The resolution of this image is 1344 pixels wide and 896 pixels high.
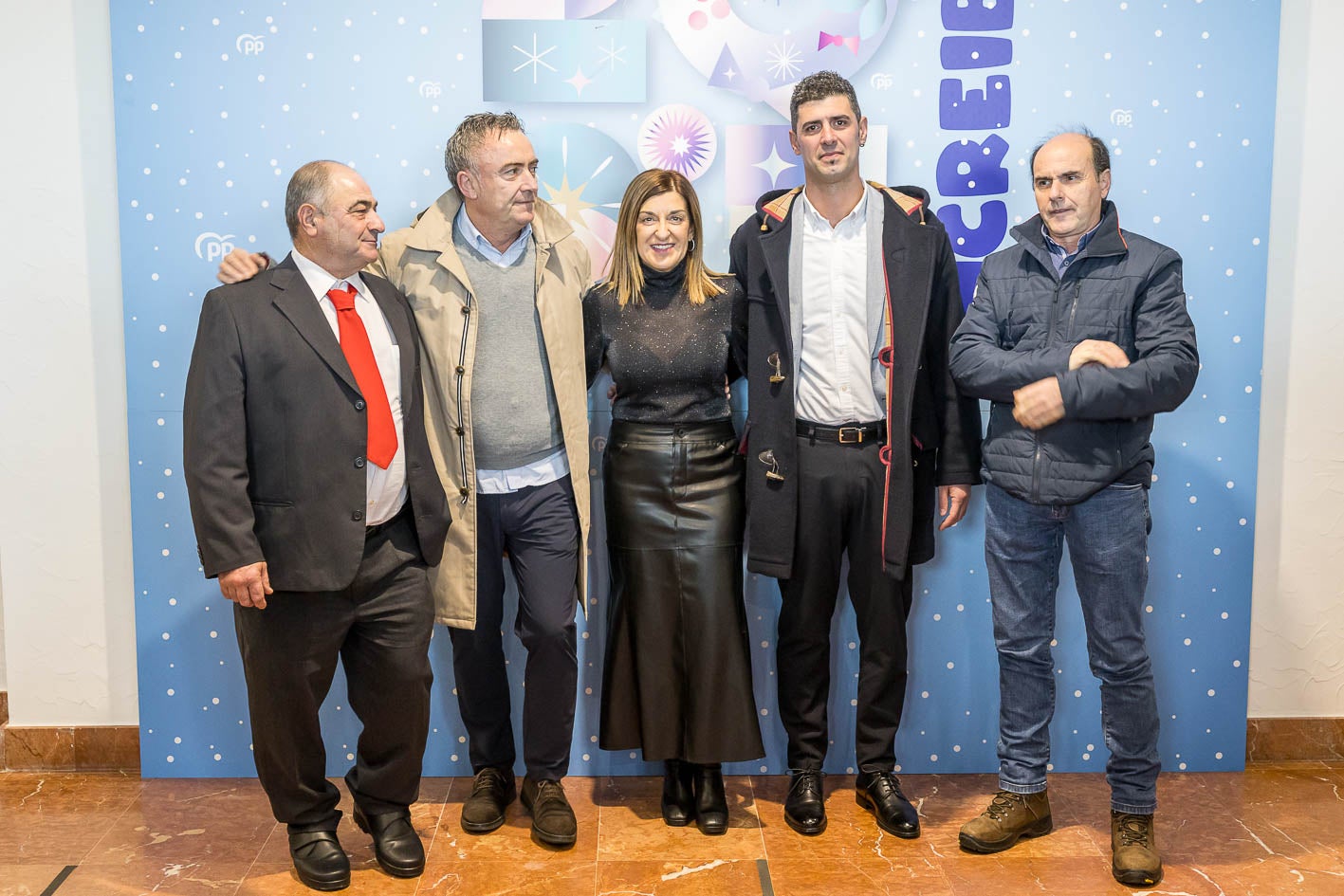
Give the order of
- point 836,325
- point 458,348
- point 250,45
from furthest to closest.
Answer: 1. point 250,45
2. point 836,325
3. point 458,348

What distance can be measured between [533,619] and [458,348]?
2.53 feet

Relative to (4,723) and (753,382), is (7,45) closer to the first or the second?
(4,723)

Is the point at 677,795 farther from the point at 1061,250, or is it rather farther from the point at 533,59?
the point at 533,59

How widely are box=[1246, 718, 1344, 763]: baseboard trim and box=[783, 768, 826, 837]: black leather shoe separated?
153 centimetres

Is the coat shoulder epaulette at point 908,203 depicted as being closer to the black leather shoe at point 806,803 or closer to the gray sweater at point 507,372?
the gray sweater at point 507,372

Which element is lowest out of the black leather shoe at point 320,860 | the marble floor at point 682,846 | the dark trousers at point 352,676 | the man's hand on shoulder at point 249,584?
the marble floor at point 682,846

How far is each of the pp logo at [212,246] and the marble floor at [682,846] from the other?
63.7 inches

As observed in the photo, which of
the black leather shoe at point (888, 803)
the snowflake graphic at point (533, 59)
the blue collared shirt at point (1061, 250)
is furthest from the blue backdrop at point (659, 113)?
the black leather shoe at point (888, 803)

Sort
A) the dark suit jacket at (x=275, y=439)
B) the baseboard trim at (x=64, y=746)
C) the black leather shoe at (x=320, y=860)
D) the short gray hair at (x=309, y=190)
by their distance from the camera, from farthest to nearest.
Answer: the baseboard trim at (x=64, y=746)
the black leather shoe at (x=320, y=860)
the short gray hair at (x=309, y=190)
the dark suit jacket at (x=275, y=439)

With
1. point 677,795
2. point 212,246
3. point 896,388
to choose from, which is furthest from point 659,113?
point 677,795

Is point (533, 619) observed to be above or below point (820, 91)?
below

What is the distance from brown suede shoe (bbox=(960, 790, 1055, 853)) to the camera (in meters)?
3.12

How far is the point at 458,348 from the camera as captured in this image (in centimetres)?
304

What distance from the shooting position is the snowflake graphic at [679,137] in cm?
344
